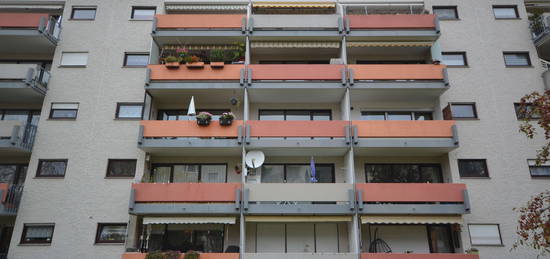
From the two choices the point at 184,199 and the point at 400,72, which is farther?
the point at 400,72

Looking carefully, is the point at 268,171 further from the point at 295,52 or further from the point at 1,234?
the point at 1,234

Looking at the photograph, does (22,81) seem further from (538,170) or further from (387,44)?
(538,170)

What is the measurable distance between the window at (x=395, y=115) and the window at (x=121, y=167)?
434 inches

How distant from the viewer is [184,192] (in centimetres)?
1530

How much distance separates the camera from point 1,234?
1659 cm

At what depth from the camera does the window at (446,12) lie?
19438 mm

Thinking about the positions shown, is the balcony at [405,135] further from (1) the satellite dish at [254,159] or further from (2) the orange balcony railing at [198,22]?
(2) the orange balcony railing at [198,22]

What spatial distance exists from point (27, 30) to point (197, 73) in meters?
8.29

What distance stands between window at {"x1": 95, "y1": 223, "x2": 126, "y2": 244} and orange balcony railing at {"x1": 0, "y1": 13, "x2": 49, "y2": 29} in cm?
1003

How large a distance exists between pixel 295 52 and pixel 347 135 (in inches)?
232

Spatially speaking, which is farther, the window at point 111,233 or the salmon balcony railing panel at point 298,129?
the salmon balcony railing panel at point 298,129

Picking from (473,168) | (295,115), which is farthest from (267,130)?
(473,168)

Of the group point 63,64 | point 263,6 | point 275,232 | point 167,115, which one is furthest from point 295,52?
point 63,64

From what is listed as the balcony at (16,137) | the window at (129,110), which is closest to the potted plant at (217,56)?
the window at (129,110)
